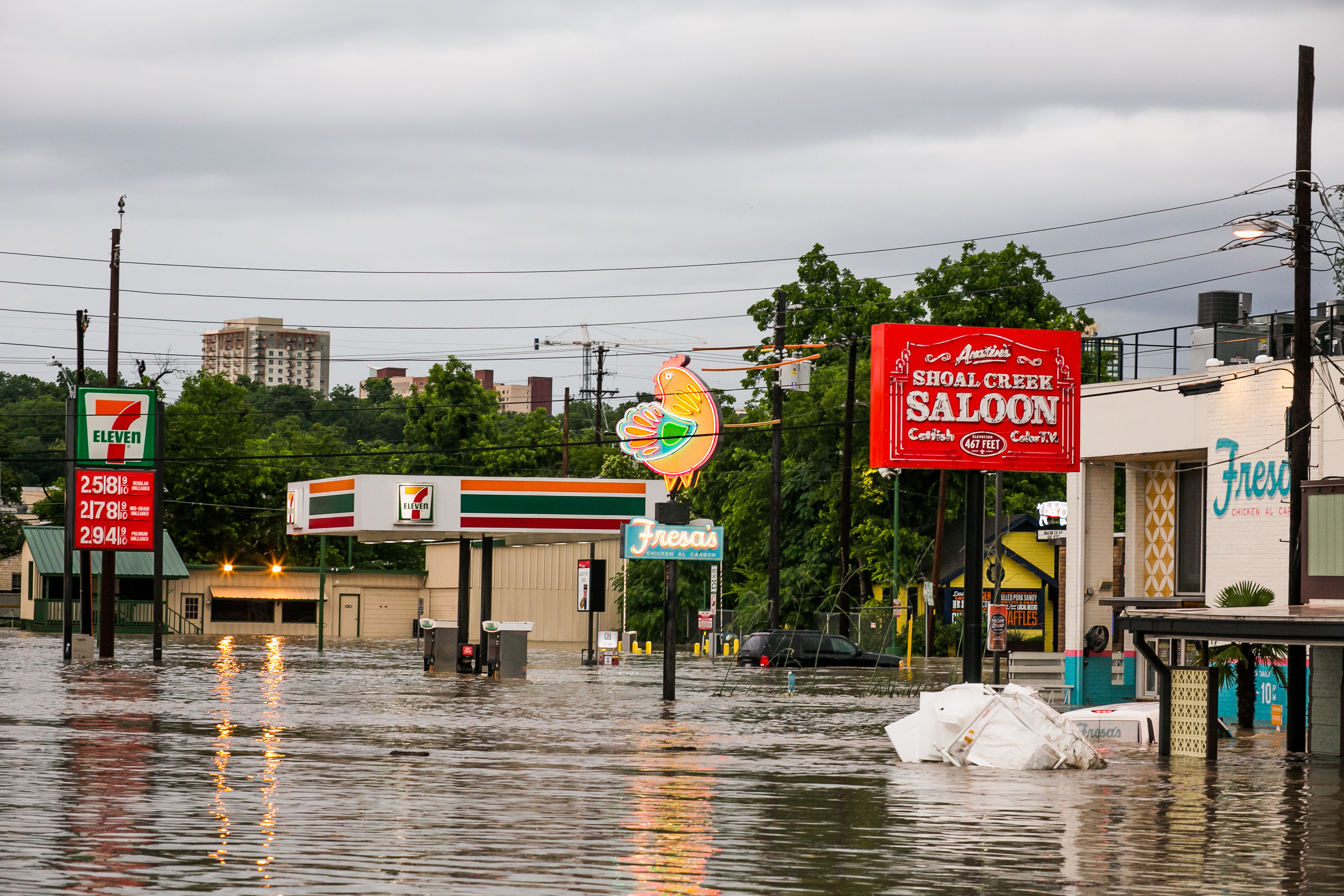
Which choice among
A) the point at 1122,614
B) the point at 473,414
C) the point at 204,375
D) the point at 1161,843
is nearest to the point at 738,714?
the point at 1122,614

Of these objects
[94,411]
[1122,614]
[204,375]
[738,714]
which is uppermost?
[204,375]

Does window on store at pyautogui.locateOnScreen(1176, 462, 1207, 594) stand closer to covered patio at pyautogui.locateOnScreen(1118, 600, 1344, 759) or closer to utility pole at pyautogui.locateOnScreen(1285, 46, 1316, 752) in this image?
utility pole at pyautogui.locateOnScreen(1285, 46, 1316, 752)

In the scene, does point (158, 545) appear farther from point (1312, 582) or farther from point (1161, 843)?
point (1161, 843)

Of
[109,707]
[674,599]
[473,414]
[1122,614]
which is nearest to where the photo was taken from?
[1122,614]

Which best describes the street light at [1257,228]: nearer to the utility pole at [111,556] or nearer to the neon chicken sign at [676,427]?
the neon chicken sign at [676,427]

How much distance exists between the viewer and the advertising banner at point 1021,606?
58281mm

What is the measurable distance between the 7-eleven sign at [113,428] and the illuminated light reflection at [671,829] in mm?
27345

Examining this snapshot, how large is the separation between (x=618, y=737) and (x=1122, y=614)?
6.85 m

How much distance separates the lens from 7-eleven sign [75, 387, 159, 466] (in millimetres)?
41750

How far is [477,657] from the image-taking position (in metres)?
39.1

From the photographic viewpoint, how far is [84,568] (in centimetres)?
4431

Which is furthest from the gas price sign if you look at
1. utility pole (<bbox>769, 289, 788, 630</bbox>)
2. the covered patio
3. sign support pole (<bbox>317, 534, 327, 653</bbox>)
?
the covered patio

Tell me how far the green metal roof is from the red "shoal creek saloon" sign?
165ft

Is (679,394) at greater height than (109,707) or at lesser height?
greater
